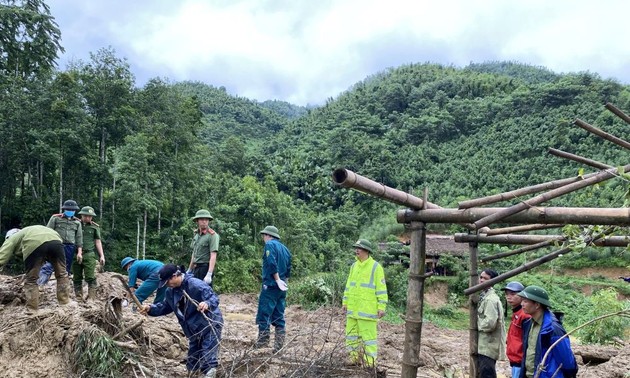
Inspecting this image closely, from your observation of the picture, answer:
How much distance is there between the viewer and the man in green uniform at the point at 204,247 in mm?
6188

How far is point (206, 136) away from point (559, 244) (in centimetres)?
4397

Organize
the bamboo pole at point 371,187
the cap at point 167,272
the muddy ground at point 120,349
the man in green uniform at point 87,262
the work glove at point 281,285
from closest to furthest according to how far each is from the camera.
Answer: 1. the bamboo pole at point 371,187
2. the cap at point 167,272
3. the muddy ground at point 120,349
4. the work glove at point 281,285
5. the man in green uniform at point 87,262

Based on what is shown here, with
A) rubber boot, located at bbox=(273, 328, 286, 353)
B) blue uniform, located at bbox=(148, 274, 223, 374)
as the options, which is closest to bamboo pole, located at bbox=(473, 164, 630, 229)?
blue uniform, located at bbox=(148, 274, 223, 374)

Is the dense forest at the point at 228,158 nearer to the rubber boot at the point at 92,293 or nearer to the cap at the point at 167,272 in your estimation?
the cap at the point at 167,272

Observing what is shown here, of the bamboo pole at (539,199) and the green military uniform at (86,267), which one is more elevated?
the bamboo pole at (539,199)

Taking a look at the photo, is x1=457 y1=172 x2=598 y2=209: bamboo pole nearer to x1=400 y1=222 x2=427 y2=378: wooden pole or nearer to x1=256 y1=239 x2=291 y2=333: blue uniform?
x1=400 y1=222 x2=427 y2=378: wooden pole

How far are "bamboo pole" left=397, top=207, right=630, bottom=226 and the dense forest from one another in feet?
0.57

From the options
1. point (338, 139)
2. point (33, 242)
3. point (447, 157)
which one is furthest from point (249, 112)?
point (33, 242)

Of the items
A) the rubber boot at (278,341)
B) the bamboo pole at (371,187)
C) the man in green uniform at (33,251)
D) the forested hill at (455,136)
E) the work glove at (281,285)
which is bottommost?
the rubber boot at (278,341)

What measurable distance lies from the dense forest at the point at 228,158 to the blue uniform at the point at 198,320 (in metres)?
3.20

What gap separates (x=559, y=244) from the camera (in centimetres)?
321

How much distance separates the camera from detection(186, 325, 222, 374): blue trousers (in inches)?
175

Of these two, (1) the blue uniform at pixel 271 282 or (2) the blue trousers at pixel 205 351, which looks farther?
(1) the blue uniform at pixel 271 282

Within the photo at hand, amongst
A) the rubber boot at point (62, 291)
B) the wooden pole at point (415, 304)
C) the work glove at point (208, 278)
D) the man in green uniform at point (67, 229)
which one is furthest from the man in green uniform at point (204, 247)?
the wooden pole at point (415, 304)
